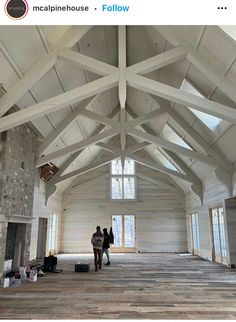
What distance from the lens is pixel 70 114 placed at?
24.1 ft

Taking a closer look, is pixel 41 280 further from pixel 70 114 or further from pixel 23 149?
pixel 70 114

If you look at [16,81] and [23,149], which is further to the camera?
[23,149]

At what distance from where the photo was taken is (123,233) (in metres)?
12.2

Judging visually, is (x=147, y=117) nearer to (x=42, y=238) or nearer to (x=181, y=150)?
(x=181, y=150)

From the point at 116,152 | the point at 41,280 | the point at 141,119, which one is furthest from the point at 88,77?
the point at 41,280

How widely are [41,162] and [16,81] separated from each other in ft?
10.1

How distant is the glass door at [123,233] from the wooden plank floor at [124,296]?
5560mm

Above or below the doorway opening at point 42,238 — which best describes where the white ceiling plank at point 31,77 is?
above

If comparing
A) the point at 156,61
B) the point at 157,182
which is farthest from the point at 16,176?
the point at 157,182

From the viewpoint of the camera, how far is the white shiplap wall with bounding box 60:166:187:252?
474 inches

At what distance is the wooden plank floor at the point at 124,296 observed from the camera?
3.47 metres
